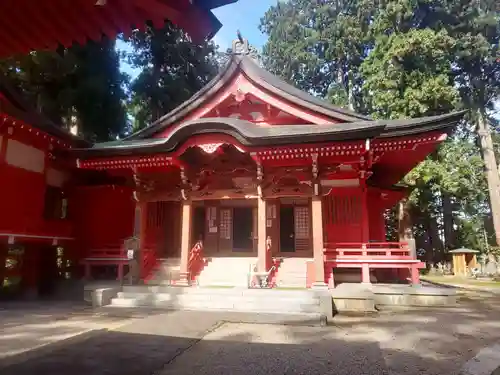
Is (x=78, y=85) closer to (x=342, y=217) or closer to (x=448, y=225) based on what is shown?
(x=342, y=217)

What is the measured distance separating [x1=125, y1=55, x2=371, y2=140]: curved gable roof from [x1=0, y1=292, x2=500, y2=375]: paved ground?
7.11m

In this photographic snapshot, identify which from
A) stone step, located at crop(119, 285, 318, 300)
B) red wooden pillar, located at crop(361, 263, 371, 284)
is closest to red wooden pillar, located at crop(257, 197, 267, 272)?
stone step, located at crop(119, 285, 318, 300)

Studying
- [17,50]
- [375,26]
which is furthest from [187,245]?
[375,26]

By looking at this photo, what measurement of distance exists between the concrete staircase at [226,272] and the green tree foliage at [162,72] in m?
14.8

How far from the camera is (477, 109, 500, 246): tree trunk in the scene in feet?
81.1

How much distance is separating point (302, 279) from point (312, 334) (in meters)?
4.71

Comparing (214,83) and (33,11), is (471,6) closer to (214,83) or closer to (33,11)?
(214,83)

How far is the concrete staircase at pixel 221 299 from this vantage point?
29.9 feet

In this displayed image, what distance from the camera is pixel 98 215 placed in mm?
14500

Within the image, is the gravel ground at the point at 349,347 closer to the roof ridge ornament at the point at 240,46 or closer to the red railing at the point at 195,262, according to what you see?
the red railing at the point at 195,262

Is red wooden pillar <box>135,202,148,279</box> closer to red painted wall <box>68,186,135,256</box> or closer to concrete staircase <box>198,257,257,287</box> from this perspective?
concrete staircase <box>198,257,257,287</box>

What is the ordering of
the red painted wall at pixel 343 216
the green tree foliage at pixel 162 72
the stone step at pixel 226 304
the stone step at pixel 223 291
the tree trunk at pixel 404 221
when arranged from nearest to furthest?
1. the stone step at pixel 226 304
2. the stone step at pixel 223 291
3. the red painted wall at pixel 343 216
4. the tree trunk at pixel 404 221
5. the green tree foliage at pixel 162 72

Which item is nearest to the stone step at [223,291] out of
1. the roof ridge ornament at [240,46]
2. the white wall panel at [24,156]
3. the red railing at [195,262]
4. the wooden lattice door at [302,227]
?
the red railing at [195,262]

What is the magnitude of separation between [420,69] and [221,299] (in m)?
20.8
